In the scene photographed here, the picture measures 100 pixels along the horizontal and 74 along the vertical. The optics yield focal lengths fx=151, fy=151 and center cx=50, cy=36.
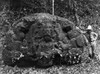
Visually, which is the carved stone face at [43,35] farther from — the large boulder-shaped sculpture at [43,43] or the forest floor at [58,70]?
the forest floor at [58,70]

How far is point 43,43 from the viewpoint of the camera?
21.3ft

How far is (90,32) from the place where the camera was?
7.20m

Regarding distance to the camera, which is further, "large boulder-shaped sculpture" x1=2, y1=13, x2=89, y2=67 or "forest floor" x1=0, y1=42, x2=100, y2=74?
"large boulder-shaped sculpture" x1=2, y1=13, x2=89, y2=67

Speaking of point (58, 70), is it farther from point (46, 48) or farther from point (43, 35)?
point (43, 35)

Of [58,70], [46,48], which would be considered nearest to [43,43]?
[46,48]

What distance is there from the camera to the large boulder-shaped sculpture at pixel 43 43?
6.45m

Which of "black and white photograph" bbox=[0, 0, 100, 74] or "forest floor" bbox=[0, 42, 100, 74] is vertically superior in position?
"black and white photograph" bbox=[0, 0, 100, 74]

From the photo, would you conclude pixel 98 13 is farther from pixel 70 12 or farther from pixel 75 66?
pixel 75 66

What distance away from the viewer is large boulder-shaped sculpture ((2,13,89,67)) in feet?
21.1

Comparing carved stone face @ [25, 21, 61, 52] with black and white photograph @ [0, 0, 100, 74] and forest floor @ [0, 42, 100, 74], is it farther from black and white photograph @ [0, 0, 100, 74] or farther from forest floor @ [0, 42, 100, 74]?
forest floor @ [0, 42, 100, 74]

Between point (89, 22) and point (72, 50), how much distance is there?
727cm

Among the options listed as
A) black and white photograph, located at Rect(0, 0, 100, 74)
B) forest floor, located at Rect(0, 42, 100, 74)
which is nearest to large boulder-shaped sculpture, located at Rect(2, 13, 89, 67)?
black and white photograph, located at Rect(0, 0, 100, 74)

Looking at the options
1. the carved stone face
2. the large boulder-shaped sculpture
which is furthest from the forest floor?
A: the carved stone face

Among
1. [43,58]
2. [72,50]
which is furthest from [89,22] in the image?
[43,58]
